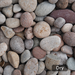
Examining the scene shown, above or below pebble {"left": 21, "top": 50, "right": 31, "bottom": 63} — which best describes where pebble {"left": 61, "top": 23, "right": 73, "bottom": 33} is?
above

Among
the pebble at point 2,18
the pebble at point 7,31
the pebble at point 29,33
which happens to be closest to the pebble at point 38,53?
the pebble at point 29,33

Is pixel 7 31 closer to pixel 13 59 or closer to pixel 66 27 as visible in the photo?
pixel 13 59

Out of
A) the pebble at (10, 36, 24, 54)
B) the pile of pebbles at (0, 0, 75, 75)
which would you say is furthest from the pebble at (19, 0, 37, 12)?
the pebble at (10, 36, 24, 54)

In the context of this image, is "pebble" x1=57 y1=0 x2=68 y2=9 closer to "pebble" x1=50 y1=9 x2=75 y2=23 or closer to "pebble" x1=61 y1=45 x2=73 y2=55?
"pebble" x1=50 y1=9 x2=75 y2=23

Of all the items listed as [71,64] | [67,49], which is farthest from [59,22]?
[71,64]

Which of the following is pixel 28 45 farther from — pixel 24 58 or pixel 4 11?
pixel 4 11
